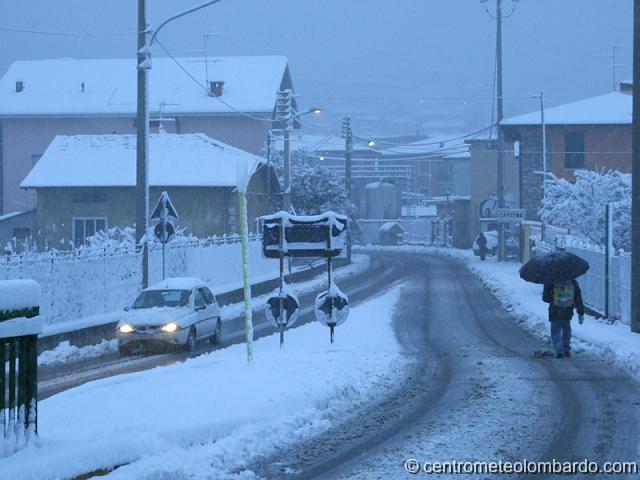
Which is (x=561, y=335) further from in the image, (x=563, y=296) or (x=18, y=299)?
(x=18, y=299)

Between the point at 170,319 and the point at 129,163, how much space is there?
28.5 m

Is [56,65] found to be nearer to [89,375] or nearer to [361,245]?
[361,245]

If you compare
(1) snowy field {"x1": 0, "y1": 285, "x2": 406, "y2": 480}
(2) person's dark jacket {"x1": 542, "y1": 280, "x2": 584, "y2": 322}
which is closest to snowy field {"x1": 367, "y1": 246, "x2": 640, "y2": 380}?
(2) person's dark jacket {"x1": 542, "y1": 280, "x2": 584, "y2": 322}

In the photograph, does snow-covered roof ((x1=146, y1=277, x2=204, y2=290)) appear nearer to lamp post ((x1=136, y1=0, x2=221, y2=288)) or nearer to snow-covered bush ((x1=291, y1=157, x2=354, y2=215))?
lamp post ((x1=136, y1=0, x2=221, y2=288))

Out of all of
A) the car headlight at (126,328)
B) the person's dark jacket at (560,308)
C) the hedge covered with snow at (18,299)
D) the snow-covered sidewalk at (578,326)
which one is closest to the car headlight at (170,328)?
the car headlight at (126,328)

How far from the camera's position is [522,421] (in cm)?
1118

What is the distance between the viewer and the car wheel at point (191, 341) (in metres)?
21.8

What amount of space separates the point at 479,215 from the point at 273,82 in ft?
62.5

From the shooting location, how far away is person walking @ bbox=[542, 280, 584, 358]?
17.1 m

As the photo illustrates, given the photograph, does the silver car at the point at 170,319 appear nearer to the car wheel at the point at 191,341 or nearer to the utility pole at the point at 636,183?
the car wheel at the point at 191,341

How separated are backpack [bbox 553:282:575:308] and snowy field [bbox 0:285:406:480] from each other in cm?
276

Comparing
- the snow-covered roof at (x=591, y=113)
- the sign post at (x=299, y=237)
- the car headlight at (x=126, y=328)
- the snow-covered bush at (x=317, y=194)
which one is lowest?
the car headlight at (x=126, y=328)

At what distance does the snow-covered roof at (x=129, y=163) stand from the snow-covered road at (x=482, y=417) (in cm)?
2842

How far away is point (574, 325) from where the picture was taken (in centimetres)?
2298
